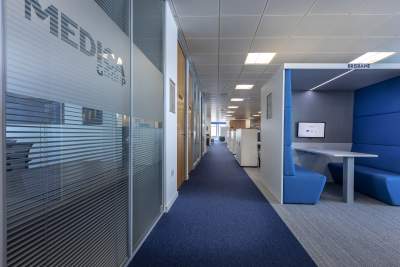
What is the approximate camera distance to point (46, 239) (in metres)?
1.03

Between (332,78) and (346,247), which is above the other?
(332,78)

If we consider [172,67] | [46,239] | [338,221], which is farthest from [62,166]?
[338,221]

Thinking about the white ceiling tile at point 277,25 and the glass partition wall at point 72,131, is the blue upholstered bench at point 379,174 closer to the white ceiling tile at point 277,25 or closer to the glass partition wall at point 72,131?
the white ceiling tile at point 277,25

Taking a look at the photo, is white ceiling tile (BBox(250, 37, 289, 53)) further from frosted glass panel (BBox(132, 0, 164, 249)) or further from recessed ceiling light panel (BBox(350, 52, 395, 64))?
frosted glass panel (BBox(132, 0, 164, 249))

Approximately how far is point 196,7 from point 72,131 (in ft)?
9.36

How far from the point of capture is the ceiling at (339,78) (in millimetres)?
3877

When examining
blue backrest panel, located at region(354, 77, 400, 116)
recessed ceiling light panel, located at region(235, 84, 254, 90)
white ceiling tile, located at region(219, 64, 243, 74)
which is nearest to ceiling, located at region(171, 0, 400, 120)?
white ceiling tile, located at region(219, 64, 243, 74)

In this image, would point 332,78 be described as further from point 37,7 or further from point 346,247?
point 37,7

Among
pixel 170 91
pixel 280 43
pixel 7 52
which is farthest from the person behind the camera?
pixel 280 43

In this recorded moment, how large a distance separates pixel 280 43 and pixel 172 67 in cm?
234

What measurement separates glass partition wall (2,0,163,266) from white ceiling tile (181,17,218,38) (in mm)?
1707

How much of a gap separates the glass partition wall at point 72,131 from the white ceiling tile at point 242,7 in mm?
1559

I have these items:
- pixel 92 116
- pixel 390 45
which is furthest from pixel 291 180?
pixel 390 45

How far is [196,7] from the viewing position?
10.9 ft
